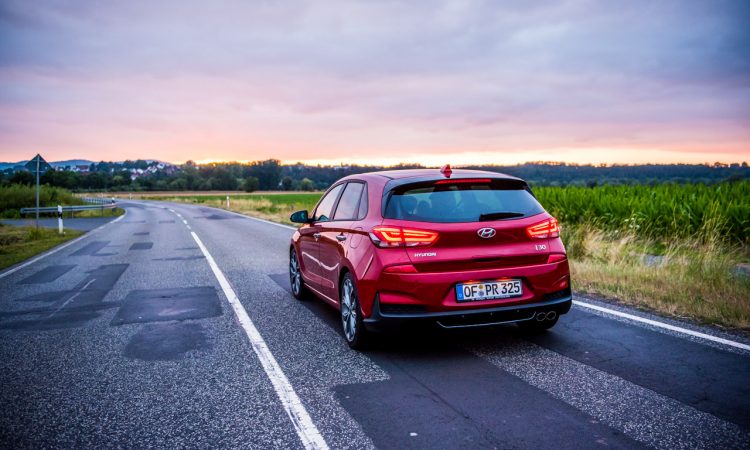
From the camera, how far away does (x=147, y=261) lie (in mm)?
12305

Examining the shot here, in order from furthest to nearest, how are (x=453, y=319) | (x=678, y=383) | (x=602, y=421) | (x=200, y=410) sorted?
1. (x=453, y=319)
2. (x=678, y=383)
3. (x=200, y=410)
4. (x=602, y=421)

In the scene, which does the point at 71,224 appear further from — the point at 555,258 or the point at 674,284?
the point at 555,258

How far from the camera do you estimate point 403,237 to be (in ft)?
15.3

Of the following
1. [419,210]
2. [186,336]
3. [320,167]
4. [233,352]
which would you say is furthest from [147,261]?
[320,167]

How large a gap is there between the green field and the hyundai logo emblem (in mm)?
2941

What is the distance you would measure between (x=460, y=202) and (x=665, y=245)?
1090cm

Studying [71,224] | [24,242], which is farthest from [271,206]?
[24,242]

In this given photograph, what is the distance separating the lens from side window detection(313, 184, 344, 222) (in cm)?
656

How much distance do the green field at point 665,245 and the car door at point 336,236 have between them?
3841 mm

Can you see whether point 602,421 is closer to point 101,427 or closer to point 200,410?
point 200,410

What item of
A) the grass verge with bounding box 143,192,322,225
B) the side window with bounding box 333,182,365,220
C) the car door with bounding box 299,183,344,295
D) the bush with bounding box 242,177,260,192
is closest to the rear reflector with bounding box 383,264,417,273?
the side window with bounding box 333,182,365,220

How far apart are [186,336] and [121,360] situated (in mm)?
857

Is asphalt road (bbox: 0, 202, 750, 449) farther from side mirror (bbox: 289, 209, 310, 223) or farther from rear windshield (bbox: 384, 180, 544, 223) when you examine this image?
side mirror (bbox: 289, 209, 310, 223)

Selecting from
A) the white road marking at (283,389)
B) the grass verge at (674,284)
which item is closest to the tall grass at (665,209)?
the grass verge at (674,284)
